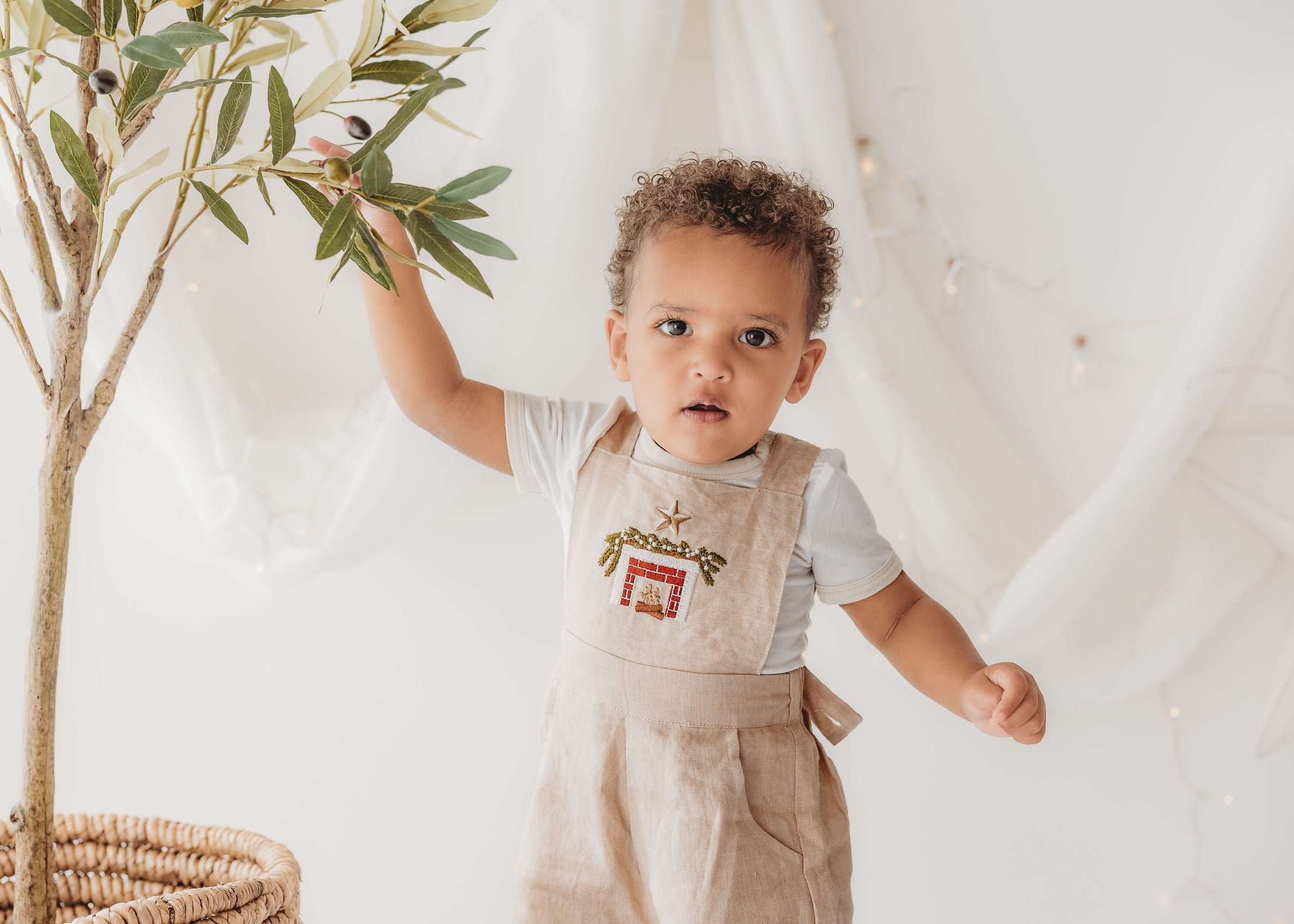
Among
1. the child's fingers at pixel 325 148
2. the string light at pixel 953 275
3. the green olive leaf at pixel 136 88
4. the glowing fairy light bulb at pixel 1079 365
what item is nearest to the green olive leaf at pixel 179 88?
the green olive leaf at pixel 136 88

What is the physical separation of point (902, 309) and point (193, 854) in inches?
37.4

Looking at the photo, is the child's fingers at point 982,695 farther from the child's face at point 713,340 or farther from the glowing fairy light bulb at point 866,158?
the glowing fairy light bulb at point 866,158

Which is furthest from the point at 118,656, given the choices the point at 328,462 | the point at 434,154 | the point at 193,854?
the point at 434,154

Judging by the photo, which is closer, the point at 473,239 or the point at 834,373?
the point at 473,239

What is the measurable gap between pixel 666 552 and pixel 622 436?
14 cm

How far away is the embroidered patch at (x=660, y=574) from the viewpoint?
0.90 metres

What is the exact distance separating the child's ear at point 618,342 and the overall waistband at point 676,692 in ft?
0.84

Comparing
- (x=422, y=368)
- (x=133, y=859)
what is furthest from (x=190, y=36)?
(x=133, y=859)

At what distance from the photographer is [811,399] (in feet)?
4.04

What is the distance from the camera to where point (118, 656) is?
4.41 feet

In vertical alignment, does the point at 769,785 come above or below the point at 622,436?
below

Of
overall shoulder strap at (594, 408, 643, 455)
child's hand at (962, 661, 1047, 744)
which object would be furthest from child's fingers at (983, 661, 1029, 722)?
overall shoulder strap at (594, 408, 643, 455)

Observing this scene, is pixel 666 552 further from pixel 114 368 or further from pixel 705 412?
pixel 114 368

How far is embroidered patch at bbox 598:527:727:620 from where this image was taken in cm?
90
